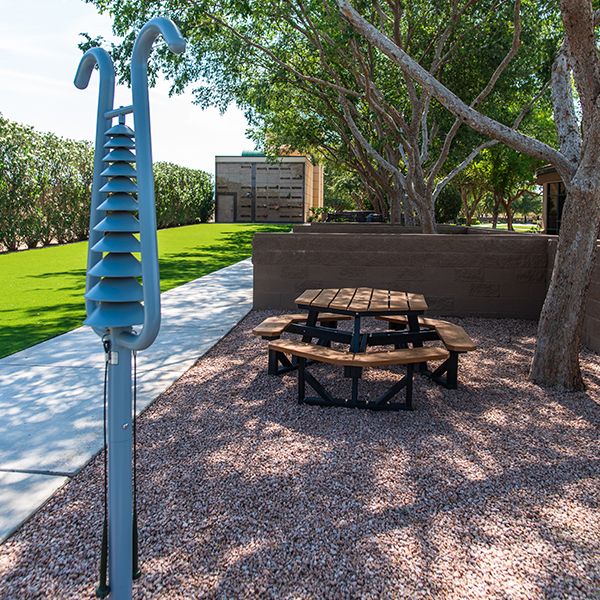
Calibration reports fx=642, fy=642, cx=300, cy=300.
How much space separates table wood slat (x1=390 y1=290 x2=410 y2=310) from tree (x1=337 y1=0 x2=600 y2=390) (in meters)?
1.28

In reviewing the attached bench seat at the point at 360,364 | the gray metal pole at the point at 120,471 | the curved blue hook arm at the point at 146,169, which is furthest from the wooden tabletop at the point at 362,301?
the curved blue hook arm at the point at 146,169

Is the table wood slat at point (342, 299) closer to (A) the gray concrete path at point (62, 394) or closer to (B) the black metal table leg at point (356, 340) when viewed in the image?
(B) the black metal table leg at point (356, 340)

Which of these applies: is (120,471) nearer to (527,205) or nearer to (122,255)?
(122,255)

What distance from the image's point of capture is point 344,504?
3.47m

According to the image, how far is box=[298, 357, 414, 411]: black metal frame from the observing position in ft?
16.5

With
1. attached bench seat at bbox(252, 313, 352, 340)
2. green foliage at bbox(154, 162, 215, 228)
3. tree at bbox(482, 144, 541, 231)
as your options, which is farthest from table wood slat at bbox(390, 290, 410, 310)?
green foliage at bbox(154, 162, 215, 228)

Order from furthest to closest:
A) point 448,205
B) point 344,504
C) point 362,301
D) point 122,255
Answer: point 448,205 → point 362,301 → point 344,504 → point 122,255

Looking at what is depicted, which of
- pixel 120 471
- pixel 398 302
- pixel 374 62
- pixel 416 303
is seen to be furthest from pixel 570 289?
pixel 374 62

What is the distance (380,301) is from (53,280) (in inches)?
353

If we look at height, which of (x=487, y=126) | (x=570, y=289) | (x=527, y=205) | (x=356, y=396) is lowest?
(x=356, y=396)

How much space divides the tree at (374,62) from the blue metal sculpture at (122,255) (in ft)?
24.1

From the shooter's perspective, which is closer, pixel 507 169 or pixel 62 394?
pixel 62 394

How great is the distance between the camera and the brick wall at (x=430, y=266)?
903 cm

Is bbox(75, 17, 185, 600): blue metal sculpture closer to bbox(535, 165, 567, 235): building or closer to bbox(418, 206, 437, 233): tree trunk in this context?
bbox(418, 206, 437, 233): tree trunk
